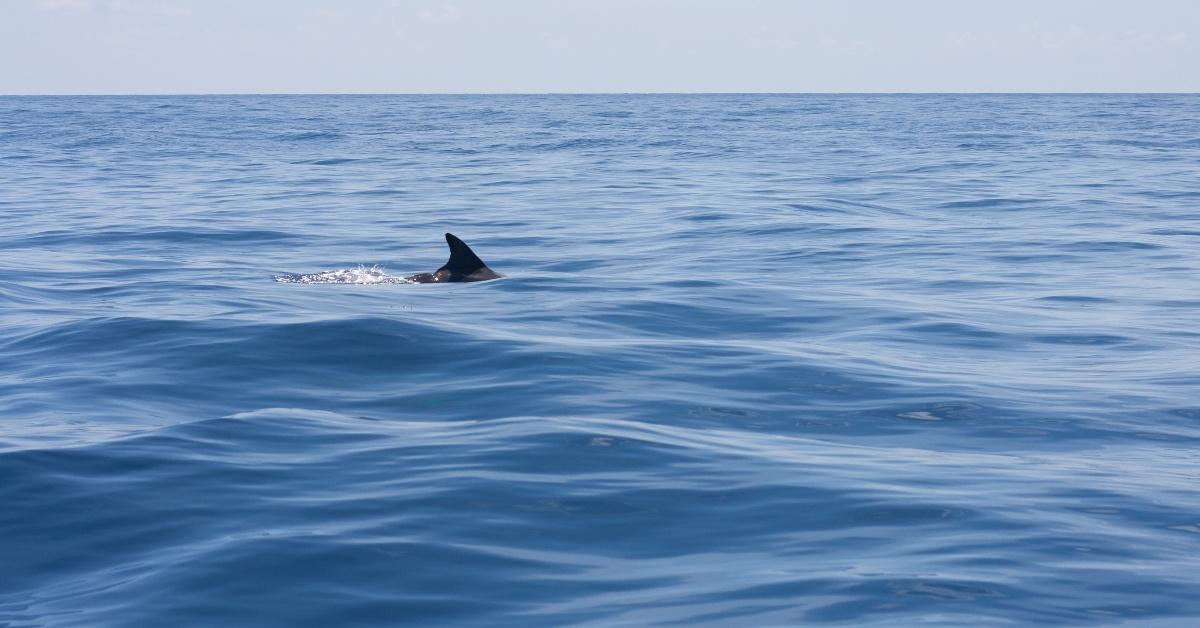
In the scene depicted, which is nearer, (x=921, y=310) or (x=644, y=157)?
(x=921, y=310)

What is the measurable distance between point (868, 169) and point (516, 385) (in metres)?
27.5

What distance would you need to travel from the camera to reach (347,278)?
52.3ft

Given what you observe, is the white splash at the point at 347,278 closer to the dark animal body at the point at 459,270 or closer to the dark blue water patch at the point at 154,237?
the dark animal body at the point at 459,270

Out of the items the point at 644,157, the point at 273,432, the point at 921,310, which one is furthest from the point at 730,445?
the point at 644,157

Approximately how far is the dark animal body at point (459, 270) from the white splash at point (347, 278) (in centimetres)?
26

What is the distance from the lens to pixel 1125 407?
31.9 ft

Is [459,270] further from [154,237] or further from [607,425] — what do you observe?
[154,237]

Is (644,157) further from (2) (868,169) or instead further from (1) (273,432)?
(1) (273,432)

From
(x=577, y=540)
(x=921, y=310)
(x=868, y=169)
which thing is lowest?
(x=577, y=540)

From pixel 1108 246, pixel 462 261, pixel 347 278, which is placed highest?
pixel 1108 246

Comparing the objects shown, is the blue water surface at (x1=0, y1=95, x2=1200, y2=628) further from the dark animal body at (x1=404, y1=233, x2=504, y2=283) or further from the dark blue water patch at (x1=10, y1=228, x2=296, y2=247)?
the dark animal body at (x1=404, y1=233, x2=504, y2=283)

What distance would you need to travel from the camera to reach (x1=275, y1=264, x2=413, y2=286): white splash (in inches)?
620

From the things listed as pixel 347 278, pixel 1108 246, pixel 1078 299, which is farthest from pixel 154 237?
pixel 1108 246

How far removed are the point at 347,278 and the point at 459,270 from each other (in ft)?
4.28
